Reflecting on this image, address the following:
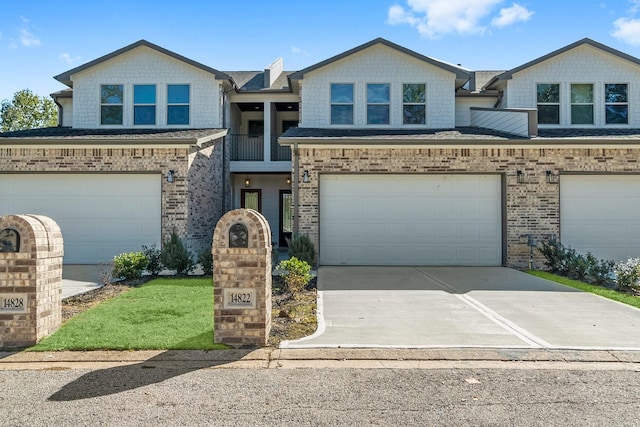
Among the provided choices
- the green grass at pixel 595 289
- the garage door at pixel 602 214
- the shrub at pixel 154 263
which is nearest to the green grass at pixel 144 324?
the shrub at pixel 154 263

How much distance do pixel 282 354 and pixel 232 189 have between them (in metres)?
13.7

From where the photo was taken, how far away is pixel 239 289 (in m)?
5.61

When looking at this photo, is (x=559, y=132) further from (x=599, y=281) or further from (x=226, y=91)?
(x=226, y=91)

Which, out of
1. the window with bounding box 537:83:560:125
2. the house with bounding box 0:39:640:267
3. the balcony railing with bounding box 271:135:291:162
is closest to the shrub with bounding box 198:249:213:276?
the house with bounding box 0:39:640:267

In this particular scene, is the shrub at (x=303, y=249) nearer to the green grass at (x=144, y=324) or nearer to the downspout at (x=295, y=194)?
the downspout at (x=295, y=194)

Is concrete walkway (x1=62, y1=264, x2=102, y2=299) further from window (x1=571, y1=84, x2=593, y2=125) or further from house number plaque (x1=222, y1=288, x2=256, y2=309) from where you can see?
window (x1=571, y1=84, x2=593, y2=125)

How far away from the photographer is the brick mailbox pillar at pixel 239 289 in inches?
221

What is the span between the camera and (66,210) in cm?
1284

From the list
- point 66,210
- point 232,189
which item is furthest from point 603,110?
point 66,210

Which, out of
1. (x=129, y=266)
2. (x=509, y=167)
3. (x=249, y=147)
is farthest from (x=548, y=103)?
(x=129, y=266)

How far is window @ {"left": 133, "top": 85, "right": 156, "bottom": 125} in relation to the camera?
15.2m

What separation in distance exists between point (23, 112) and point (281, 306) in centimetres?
3327

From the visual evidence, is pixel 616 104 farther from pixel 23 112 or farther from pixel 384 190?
pixel 23 112

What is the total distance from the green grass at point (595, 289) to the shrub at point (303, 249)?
564 cm
